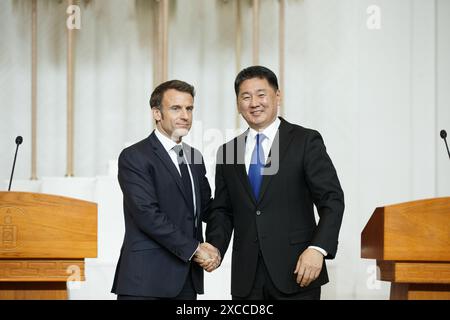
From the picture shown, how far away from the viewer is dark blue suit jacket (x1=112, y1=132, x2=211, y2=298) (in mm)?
2525

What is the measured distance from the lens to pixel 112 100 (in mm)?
6082

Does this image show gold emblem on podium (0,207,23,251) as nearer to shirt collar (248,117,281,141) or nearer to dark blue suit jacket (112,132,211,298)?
dark blue suit jacket (112,132,211,298)

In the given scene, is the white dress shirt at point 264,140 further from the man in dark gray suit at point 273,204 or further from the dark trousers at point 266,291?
the dark trousers at point 266,291

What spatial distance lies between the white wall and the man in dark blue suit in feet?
10.2

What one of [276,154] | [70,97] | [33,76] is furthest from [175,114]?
[33,76]

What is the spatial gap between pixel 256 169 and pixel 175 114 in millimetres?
374

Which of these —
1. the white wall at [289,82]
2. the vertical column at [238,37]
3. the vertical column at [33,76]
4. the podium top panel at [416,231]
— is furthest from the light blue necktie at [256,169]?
the vertical column at [33,76]

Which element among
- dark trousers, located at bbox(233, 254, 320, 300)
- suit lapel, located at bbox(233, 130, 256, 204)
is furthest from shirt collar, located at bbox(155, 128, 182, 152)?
dark trousers, located at bbox(233, 254, 320, 300)

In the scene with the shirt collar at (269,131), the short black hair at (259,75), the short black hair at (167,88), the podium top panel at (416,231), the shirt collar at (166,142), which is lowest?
the podium top panel at (416,231)

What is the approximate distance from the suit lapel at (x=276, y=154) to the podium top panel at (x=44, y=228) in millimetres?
658

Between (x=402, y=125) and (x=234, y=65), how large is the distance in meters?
1.48

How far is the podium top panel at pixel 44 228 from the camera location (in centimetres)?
263

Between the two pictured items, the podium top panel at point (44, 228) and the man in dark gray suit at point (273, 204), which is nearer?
the man in dark gray suit at point (273, 204)

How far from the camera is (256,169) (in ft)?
8.57
